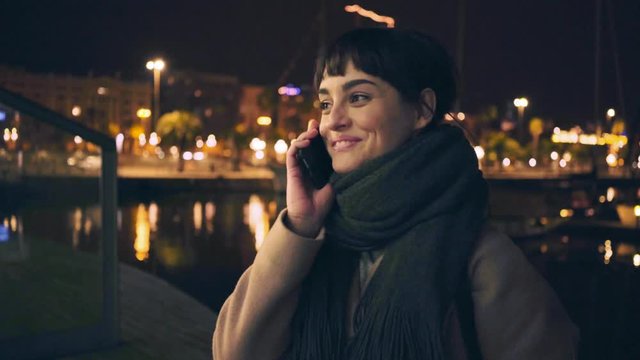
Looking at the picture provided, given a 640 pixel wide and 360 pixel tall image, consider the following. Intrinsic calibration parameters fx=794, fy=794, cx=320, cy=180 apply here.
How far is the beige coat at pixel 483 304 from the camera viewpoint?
1799 mm

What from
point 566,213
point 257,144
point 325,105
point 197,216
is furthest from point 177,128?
point 325,105

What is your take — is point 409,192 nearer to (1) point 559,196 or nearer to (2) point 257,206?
(2) point 257,206

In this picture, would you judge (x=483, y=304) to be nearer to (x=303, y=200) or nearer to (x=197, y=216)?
(x=303, y=200)

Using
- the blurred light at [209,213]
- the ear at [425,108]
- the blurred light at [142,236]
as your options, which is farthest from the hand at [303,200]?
the blurred light at [209,213]

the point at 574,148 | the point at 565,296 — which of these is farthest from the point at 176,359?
the point at 574,148

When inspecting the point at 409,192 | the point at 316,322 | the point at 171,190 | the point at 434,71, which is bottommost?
the point at 171,190

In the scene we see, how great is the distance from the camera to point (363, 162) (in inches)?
75.7

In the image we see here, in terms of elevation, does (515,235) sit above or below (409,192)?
below

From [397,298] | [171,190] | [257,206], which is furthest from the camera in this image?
[171,190]

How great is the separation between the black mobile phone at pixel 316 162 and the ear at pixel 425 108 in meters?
0.24

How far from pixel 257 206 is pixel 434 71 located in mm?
29634

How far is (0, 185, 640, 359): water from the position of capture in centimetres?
940

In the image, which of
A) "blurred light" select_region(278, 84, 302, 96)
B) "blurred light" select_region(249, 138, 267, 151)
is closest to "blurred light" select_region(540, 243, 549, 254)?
"blurred light" select_region(249, 138, 267, 151)

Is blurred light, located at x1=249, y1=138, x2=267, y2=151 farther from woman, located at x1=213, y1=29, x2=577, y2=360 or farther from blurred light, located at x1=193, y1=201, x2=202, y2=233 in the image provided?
woman, located at x1=213, y1=29, x2=577, y2=360
